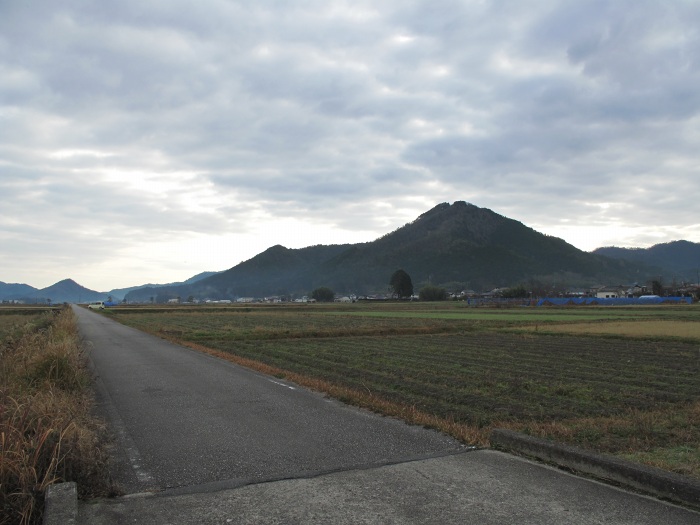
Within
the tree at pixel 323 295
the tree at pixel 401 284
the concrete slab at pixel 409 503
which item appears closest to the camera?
the concrete slab at pixel 409 503

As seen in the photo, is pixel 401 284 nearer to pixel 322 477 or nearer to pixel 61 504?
pixel 322 477

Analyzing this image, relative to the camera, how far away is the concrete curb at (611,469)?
5.00m

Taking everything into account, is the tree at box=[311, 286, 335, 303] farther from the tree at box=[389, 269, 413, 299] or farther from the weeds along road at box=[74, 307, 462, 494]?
the weeds along road at box=[74, 307, 462, 494]

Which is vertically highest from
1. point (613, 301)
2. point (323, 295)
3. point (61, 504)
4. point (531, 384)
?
point (323, 295)

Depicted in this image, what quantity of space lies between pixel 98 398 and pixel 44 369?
1.19 metres

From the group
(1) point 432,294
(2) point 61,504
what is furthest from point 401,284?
(2) point 61,504

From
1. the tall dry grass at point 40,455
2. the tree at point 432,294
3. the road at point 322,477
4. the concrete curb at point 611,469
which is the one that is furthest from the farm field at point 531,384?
the tree at point 432,294

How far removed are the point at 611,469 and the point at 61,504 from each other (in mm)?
5301

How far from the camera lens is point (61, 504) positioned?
14.8ft

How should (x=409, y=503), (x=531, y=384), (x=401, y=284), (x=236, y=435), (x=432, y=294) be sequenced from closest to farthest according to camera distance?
1. (x=409, y=503)
2. (x=236, y=435)
3. (x=531, y=384)
4. (x=432, y=294)
5. (x=401, y=284)

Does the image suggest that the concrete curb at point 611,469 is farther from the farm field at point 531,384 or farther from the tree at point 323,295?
the tree at point 323,295

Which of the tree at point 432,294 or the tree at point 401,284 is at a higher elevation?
the tree at point 401,284

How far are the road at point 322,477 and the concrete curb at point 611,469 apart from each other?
0.20 m

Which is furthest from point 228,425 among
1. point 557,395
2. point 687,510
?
point 557,395
